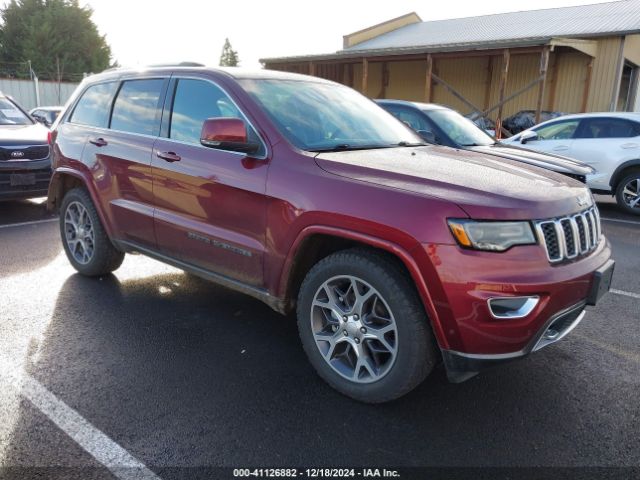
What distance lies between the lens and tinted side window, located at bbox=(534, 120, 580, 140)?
31.5 feet

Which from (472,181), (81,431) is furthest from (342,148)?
(81,431)

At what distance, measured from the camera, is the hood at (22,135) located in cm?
755

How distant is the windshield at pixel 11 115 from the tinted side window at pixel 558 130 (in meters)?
9.00

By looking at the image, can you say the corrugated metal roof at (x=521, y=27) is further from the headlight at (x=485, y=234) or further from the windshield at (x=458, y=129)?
the headlight at (x=485, y=234)

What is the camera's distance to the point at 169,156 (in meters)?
3.79

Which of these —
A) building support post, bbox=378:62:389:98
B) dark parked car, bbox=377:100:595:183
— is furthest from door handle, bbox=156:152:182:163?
building support post, bbox=378:62:389:98

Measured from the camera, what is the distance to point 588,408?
9.80 feet

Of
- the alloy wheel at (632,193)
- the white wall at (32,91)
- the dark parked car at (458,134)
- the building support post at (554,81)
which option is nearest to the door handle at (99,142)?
the dark parked car at (458,134)

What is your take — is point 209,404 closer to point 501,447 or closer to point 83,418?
point 83,418

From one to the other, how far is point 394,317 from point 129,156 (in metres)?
2.56

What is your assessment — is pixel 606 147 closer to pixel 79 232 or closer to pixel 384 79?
pixel 79 232

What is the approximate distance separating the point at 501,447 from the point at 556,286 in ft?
2.74

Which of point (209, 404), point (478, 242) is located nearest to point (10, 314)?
point (209, 404)

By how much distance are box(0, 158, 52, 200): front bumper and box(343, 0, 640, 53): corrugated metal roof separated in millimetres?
15504
